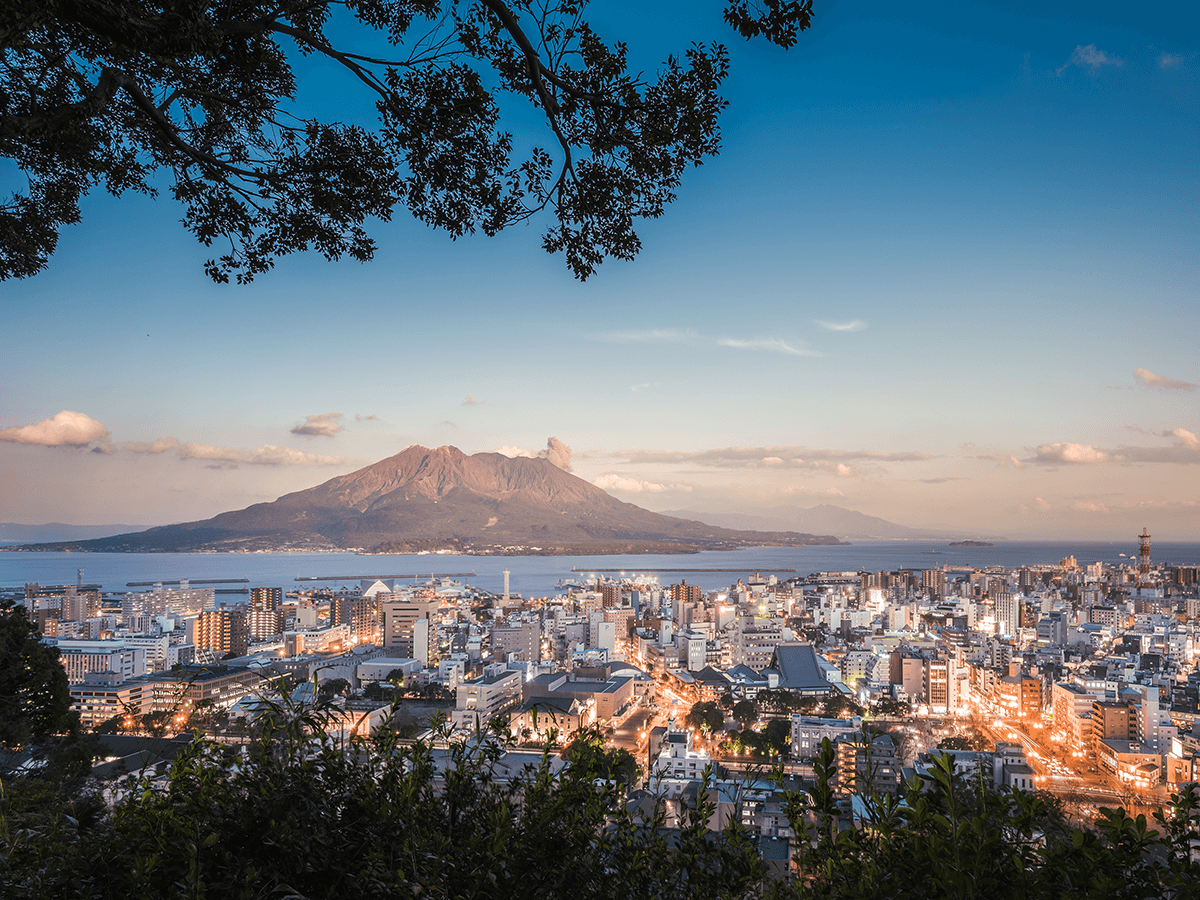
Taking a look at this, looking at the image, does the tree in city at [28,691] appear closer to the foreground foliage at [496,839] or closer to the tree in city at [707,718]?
the foreground foliage at [496,839]

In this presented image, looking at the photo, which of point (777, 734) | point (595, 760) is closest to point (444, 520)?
point (777, 734)

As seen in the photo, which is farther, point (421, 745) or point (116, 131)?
point (116, 131)

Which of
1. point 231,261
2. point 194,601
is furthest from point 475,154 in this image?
point 194,601

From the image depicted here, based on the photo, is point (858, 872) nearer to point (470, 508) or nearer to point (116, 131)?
point (116, 131)

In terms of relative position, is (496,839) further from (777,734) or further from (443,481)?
(443,481)

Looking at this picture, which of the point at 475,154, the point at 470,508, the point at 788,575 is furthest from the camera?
the point at 470,508

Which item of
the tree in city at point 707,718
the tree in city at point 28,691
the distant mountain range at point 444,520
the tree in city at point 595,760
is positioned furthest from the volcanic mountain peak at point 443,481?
the tree in city at point 595,760
